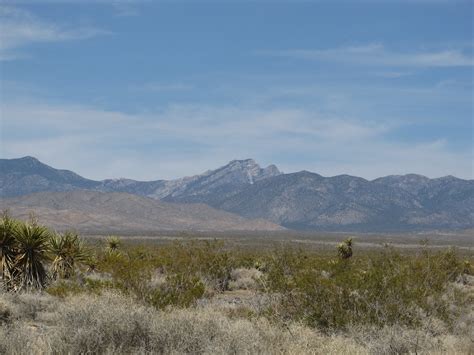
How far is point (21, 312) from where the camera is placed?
1484 centimetres

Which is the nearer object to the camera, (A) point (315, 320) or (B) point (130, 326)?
(B) point (130, 326)

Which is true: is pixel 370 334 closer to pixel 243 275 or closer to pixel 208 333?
pixel 208 333

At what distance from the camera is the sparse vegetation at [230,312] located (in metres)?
10.2

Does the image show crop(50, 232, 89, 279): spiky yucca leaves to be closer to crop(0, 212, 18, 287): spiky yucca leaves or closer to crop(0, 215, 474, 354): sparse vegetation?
crop(0, 215, 474, 354): sparse vegetation

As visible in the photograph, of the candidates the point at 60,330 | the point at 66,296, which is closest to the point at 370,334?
the point at 60,330

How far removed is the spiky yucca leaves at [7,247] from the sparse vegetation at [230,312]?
3 cm

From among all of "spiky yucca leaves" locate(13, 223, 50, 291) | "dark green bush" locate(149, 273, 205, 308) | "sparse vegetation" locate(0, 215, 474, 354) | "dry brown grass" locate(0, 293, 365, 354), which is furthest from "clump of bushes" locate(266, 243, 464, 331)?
"spiky yucca leaves" locate(13, 223, 50, 291)

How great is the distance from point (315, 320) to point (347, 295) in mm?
939

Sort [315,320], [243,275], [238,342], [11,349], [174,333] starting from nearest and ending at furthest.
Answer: [11,349], [238,342], [174,333], [315,320], [243,275]

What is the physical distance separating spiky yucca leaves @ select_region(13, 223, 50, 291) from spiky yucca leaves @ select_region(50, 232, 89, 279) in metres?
1.37

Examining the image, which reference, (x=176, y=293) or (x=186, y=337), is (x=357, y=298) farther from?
(x=186, y=337)

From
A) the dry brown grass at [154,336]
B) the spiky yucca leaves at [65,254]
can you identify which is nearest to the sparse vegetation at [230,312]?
the dry brown grass at [154,336]

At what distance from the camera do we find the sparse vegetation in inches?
402

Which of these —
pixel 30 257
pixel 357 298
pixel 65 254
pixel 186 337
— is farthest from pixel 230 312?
pixel 65 254
